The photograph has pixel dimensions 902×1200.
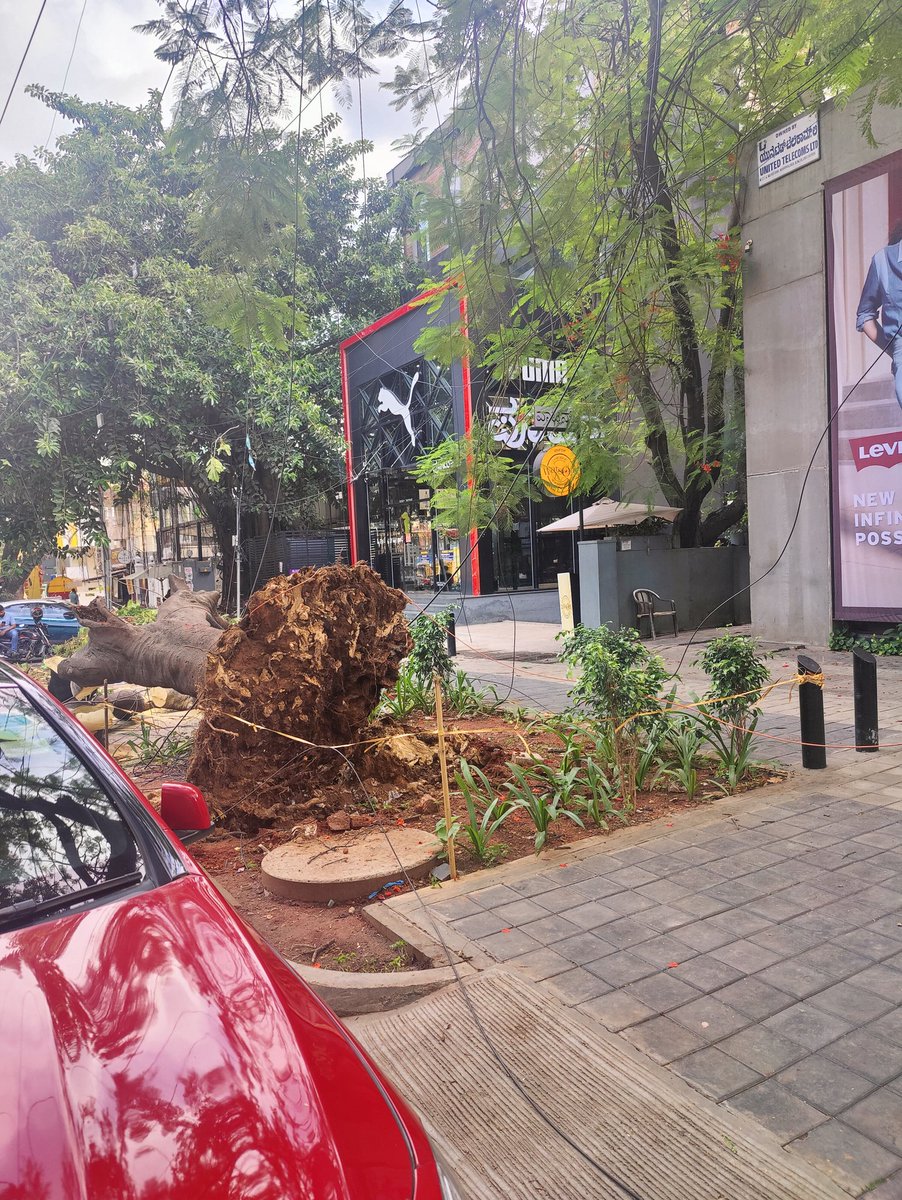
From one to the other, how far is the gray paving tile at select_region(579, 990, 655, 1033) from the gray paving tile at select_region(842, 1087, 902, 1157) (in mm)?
729

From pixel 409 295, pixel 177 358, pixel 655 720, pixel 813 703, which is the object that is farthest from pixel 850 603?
pixel 409 295

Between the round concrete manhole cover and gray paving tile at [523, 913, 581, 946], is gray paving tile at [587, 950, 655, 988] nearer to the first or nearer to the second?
gray paving tile at [523, 913, 581, 946]

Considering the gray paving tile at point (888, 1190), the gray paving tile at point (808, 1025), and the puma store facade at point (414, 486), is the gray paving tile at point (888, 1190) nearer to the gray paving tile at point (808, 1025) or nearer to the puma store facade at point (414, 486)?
the gray paving tile at point (808, 1025)

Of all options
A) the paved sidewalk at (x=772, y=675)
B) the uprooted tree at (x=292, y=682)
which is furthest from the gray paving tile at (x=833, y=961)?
the uprooted tree at (x=292, y=682)

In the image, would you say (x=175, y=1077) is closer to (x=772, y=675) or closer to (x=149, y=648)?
(x=149, y=648)

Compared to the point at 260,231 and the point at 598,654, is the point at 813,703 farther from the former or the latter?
the point at 260,231

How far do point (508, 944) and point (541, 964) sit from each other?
0.76 feet

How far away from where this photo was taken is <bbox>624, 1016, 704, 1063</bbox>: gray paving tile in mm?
2738

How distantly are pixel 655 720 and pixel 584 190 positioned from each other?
394cm

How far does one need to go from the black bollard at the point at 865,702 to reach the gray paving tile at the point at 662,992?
384 cm

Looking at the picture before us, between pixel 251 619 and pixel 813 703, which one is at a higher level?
pixel 251 619

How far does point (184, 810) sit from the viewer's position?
273 centimetres

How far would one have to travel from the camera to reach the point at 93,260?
66.9 feet

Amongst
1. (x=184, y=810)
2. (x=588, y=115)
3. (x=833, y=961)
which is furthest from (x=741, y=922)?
(x=588, y=115)
